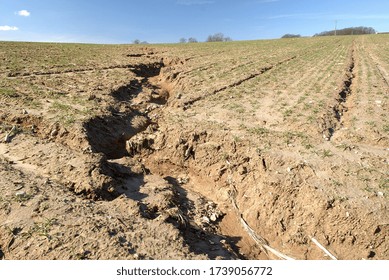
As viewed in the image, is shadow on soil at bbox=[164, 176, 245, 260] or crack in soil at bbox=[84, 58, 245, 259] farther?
crack in soil at bbox=[84, 58, 245, 259]

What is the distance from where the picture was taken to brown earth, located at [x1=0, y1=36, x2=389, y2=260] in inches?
175

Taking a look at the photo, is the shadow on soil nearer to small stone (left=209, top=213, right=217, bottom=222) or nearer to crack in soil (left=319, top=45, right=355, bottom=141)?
small stone (left=209, top=213, right=217, bottom=222)

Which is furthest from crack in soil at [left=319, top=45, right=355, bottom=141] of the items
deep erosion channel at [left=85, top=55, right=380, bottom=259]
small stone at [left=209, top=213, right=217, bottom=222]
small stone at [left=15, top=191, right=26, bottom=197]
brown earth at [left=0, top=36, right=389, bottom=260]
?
small stone at [left=15, top=191, right=26, bottom=197]

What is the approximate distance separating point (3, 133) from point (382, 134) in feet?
31.9

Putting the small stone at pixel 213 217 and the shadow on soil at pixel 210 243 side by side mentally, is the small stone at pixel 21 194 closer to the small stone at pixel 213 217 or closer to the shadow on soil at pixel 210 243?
the shadow on soil at pixel 210 243

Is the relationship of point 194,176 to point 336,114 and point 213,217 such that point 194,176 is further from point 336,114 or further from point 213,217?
point 336,114

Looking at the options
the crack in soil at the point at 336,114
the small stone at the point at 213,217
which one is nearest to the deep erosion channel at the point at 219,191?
the small stone at the point at 213,217

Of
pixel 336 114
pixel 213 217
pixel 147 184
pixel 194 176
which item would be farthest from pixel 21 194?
pixel 336 114

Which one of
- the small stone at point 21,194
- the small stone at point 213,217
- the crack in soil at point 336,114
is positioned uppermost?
the crack in soil at point 336,114

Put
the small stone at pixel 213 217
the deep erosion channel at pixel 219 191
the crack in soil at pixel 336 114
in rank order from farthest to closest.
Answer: the crack in soil at pixel 336 114 → the small stone at pixel 213 217 → the deep erosion channel at pixel 219 191

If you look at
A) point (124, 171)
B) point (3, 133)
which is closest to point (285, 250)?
point (124, 171)

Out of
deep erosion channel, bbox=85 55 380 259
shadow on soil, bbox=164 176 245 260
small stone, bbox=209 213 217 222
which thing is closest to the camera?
shadow on soil, bbox=164 176 245 260

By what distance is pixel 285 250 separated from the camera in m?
5.50

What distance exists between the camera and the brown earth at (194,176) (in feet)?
14.6
